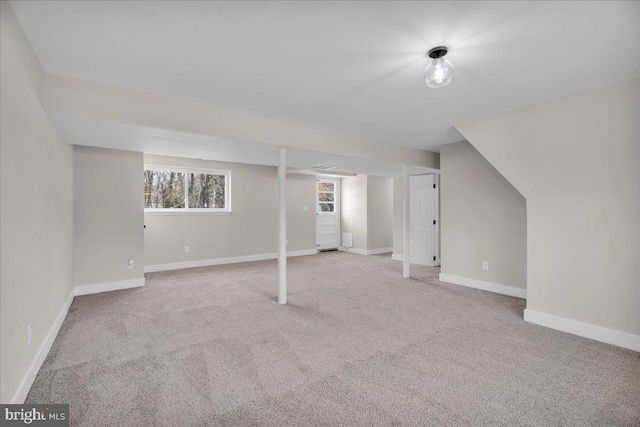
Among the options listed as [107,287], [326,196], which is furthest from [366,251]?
[107,287]

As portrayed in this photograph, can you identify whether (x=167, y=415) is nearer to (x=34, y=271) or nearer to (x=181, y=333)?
(x=181, y=333)

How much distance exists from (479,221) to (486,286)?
96cm

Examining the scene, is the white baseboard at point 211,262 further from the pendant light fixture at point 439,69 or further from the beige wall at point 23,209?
the pendant light fixture at point 439,69

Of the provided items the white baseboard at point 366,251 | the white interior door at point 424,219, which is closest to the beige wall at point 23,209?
the white interior door at point 424,219

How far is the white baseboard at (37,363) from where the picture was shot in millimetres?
1783

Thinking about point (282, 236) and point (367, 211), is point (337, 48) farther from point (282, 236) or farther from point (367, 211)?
point (367, 211)

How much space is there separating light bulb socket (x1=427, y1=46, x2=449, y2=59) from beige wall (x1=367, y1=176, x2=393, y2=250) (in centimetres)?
598

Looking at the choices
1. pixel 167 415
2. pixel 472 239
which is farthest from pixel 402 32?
pixel 472 239

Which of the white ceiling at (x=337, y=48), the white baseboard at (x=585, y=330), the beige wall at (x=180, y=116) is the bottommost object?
the white baseboard at (x=585, y=330)

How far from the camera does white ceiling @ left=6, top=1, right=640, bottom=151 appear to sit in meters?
1.65

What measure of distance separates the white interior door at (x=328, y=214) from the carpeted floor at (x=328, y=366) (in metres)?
4.45

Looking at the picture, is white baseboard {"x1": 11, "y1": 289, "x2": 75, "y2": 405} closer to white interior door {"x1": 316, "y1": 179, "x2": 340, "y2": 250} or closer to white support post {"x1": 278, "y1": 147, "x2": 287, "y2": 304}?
white support post {"x1": 278, "y1": 147, "x2": 287, "y2": 304}

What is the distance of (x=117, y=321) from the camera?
3.17 metres

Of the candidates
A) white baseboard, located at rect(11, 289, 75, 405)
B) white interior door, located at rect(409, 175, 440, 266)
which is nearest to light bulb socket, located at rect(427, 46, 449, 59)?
white baseboard, located at rect(11, 289, 75, 405)
